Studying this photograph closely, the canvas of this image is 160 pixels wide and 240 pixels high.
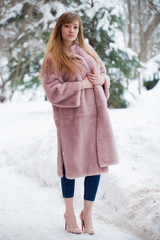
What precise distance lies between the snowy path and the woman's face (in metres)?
1.52

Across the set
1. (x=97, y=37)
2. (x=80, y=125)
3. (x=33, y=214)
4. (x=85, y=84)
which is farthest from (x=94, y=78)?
(x=97, y=37)

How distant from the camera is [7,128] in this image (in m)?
6.01

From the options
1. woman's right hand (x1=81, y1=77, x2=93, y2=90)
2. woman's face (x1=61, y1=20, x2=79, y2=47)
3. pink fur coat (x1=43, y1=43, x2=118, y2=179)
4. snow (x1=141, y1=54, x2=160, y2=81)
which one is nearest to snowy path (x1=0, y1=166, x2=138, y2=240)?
pink fur coat (x1=43, y1=43, x2=118, y2=179)

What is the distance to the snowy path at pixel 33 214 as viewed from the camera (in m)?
2.20

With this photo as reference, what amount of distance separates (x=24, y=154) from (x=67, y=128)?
2386 mm

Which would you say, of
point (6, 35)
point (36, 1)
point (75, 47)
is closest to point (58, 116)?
point (75, 47)

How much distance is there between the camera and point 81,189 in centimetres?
323

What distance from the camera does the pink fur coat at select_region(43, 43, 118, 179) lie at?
2.11 m

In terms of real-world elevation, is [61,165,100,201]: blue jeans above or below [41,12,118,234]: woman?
below

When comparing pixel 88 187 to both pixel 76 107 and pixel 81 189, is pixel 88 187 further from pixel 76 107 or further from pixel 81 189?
pixel 81 189

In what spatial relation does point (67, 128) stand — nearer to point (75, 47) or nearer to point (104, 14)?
point (75, 47)

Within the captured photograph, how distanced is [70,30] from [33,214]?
5.54 feet

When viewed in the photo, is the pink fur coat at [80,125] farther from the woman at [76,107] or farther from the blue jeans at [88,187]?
the blue jeans at [88,187]

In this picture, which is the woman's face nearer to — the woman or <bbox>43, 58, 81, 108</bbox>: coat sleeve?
the woman
